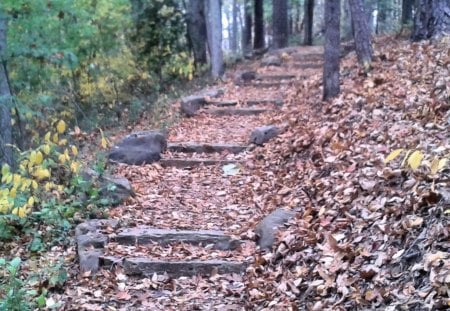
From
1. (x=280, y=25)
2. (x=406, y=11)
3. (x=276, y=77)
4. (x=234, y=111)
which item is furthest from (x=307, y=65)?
(x=234, y=111)

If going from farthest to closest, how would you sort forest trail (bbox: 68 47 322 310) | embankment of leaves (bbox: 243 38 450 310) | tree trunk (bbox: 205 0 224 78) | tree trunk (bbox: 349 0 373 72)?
tree trunk (bbox: 205 0 224 78) < tree trunk (bbox: 349 0 373 72) < forest trail (bbox: 68 47 322 310) < embankment of leaves (bbox: 243 38 450 310)

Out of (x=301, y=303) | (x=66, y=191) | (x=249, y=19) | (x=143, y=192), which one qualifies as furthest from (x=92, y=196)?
(x=249, y=19)

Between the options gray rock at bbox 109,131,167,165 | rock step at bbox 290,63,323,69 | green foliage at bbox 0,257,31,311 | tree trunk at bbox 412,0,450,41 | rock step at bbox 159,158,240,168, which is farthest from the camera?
rock step at bbox 290,63,323,69

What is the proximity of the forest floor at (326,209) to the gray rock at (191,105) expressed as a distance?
7.23 feet

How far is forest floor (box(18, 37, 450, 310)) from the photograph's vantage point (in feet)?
12.5

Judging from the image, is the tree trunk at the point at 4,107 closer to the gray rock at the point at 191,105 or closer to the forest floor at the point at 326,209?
the forest floor at the point at 326,209

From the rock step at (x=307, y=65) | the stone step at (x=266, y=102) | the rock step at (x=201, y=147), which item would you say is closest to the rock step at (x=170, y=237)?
the rock step at (x=201, y=147)

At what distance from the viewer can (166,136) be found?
9625 mm

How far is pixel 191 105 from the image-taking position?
450 inches

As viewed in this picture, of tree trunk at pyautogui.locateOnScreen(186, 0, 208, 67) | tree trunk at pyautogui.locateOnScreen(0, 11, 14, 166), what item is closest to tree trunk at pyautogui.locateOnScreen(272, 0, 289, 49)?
tree trunk at pyautogui.locateOnScreen(186, 0, 208, 67)

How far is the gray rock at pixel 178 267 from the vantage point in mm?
5312

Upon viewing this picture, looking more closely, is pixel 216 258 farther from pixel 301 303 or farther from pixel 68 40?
pixel 68 40

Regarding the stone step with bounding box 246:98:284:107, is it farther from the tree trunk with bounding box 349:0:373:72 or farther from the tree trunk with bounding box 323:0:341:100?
the tree trunk with bounding box 323:0:341:100

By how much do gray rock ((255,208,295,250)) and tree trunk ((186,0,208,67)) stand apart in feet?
41.0
